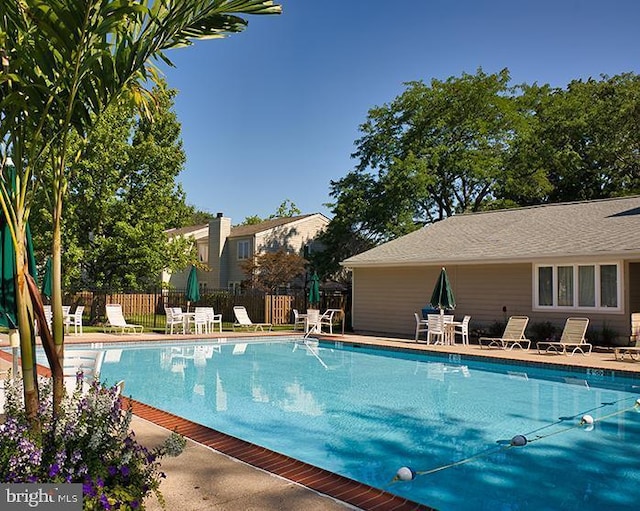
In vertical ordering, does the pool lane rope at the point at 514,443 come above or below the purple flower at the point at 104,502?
below

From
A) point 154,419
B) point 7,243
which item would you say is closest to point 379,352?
point 154,419

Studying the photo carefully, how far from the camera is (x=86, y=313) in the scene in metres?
24.5

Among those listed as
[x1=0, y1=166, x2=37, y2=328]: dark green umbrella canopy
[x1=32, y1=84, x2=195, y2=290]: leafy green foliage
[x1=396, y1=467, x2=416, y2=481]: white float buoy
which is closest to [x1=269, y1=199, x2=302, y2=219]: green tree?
[x1=32, y1=84, x2=195, y2=290]: leafy green foliage

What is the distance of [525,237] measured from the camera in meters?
17.9

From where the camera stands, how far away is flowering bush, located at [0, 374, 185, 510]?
311 cm

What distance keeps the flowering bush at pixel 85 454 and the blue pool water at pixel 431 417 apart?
2.98 meters

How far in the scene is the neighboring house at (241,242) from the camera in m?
35.1

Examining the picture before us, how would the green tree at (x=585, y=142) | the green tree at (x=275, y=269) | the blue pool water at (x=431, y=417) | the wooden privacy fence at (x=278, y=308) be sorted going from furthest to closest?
the green tree at (x=585, y=142)
the green tree at (x=275, y=269)
the wooden privacy fence at (x=278, y=308)
the blue pool water at (x=431, y=417)

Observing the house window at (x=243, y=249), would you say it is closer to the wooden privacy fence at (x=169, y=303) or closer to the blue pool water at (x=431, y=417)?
the wooden privacy fence at (x=169, y=303)

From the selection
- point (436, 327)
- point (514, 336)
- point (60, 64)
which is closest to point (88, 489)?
point (60, 64)

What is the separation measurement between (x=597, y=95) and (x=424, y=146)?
1137 centimetres

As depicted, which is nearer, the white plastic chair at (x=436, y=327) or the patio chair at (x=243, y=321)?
the white plastic chair at (x=436, y=327)

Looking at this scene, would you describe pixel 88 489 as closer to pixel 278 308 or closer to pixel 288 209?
pixel 278 308

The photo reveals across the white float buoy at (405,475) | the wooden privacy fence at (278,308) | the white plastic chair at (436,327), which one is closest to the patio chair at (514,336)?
the white plastic chair at (436,327)
